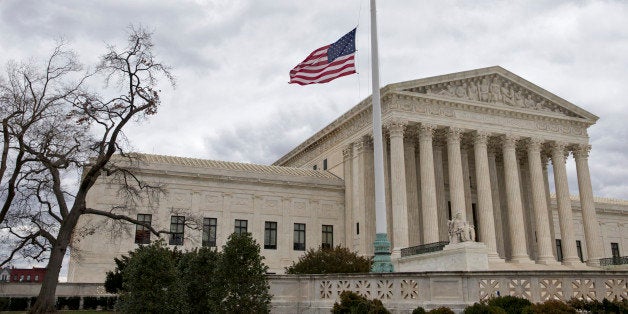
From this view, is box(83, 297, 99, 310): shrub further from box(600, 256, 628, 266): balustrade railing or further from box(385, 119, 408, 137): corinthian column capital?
box(600, 256, 628, 266): balustrade railing

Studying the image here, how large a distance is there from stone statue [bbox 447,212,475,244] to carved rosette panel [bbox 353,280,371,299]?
1963 centimetres

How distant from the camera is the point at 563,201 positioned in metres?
50.6

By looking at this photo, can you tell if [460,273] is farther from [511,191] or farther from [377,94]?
[511,191]

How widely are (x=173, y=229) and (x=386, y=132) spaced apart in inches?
742

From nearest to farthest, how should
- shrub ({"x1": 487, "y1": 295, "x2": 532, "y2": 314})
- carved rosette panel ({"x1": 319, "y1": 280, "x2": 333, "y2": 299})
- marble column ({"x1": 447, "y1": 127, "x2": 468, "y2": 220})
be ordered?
shrub ({"x1": 487, "y1": 295, "x2": 532, "y2": 314}) → carved rosette panel ({"x1": 319, "y1": 280, "x2": 333, "y2": 299}) → marble column ({"x1": 447, "y1": 127, "x2": 468, "y2": 220})

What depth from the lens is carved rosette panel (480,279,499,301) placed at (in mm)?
16047

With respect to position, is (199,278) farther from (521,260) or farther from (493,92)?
(493,92)

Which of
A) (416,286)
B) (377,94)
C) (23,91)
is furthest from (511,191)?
(23,91)

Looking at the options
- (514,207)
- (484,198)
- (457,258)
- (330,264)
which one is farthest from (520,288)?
(514,207)

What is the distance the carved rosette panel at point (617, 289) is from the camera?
15.7 metres

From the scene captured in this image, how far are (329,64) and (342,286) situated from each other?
11.8 meters

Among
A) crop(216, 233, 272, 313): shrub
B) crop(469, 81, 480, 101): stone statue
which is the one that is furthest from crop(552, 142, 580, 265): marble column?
crop(216, 233, 272, 313): shrub

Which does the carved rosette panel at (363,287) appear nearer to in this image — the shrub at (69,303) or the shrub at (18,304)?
the shrub at (69,303)

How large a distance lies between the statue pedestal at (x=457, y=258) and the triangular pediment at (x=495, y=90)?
13.5 metres
